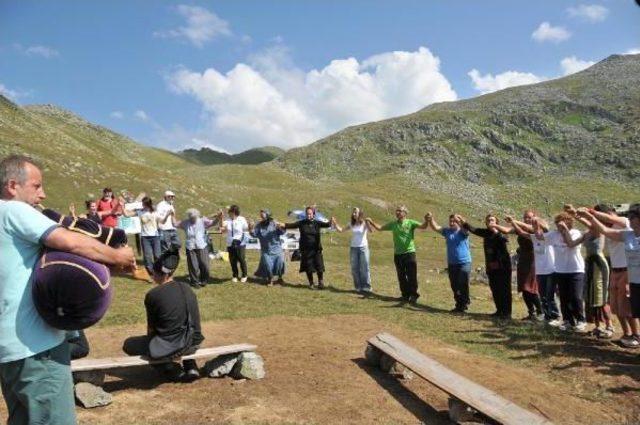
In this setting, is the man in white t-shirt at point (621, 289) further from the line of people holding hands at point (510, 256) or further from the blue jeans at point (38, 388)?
the blue jeans at point (38, 388)

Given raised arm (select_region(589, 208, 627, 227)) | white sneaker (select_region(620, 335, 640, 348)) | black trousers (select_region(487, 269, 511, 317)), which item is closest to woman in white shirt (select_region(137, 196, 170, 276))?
black trousers (select_region(487, 269, 511, 317))

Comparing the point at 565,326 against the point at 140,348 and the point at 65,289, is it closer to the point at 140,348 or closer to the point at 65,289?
the point at 140,348

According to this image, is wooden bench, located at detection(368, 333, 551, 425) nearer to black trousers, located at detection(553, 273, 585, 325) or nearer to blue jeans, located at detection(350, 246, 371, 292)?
black trousers, located at detection(553, 273, 585, 325)

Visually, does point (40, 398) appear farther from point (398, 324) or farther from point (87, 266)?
point (398, 324)

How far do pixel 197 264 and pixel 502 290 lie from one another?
873 cm

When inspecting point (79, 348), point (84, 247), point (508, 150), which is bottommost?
point (79, 348)

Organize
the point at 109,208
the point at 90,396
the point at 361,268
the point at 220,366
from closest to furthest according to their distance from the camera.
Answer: the point at 90,396 → the point at 220,366 → the point at 109,208 → the point at 361,268

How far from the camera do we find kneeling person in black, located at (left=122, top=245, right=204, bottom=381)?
303 inches

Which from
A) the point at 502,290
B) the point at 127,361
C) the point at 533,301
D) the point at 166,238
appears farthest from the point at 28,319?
the point at 166,238

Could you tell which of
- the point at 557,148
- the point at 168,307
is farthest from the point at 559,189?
the point at 168,307

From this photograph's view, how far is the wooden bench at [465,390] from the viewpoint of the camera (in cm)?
617

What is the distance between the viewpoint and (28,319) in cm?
374

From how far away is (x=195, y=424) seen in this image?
659cm

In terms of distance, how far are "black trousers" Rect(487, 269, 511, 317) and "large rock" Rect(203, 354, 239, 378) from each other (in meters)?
7.71
